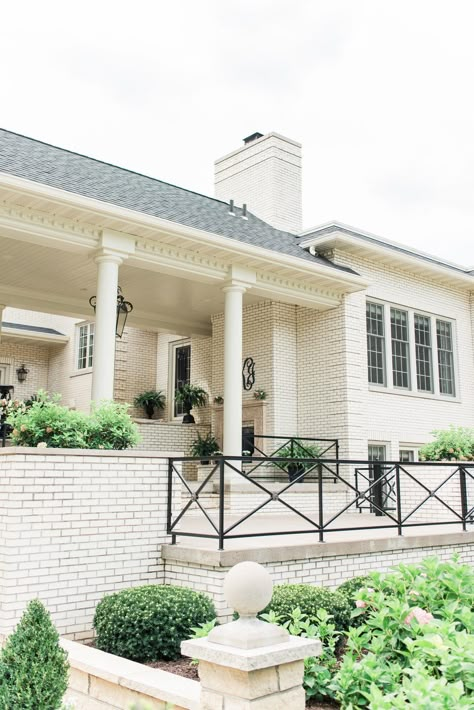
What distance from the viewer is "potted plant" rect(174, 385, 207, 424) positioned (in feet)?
55.7

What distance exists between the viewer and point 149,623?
5637 mm

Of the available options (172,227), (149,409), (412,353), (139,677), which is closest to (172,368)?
(149,409)

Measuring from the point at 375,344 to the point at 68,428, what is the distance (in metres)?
9.89

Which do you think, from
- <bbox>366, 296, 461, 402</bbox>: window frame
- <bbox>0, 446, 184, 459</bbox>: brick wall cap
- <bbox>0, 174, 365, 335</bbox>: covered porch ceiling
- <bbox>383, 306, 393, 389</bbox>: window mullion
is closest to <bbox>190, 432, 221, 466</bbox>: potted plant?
<bbox>0, 174, 365, 335</bbox>: covered porch ceiling

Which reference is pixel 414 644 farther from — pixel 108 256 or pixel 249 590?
pixel 108 256

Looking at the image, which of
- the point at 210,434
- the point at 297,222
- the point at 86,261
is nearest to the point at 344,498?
the point at 210,434

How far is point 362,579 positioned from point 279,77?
9195 mm

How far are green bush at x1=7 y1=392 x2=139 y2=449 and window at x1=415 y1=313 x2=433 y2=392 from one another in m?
10.7

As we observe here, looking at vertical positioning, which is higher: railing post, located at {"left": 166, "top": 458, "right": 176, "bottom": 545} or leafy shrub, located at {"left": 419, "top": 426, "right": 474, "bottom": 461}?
leafy shrub, located at {"left": 419, "top": 426, "right": 474, "bottom": 461}

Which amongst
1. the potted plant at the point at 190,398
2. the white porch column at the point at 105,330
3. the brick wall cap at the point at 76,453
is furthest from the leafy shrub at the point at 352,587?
the potted plant at the point at 190,398

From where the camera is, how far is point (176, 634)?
564cm

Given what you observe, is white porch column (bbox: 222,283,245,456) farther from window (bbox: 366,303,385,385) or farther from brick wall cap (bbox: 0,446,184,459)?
brick wall cap (bbox: 0,446,184,459)

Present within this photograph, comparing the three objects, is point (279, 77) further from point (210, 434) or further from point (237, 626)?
point (237, 626)

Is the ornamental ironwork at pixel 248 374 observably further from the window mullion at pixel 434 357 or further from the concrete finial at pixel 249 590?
the concrete finial at pixel 249 590
